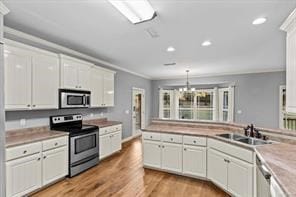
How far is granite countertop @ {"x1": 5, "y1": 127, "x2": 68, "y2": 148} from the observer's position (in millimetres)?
2377

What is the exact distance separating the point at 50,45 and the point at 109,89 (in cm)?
187

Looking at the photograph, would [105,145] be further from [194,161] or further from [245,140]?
[245,140]

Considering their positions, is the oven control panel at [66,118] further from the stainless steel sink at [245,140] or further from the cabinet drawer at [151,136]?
the stainless steel sink at [245,140]

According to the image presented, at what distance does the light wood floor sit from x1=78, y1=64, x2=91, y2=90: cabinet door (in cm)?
189

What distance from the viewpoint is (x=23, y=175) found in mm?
2385

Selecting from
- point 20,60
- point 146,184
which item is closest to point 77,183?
point 146,184

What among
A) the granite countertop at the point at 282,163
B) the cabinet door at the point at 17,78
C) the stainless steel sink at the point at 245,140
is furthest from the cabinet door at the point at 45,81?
the stainless steel sink at the point at 245,140

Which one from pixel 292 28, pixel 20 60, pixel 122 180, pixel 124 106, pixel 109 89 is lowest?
pixel 122 180

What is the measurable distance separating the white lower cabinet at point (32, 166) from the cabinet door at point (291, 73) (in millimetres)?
3479

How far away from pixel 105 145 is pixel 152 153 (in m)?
1.31

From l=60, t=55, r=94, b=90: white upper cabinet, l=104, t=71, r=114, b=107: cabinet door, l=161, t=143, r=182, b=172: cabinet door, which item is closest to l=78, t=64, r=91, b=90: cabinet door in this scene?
l=60, t=55, r=94, b=90: white upper cabinet

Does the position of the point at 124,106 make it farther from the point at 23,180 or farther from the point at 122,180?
the point at 23,180

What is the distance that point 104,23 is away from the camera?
2584 mm

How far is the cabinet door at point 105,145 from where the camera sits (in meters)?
4.03
